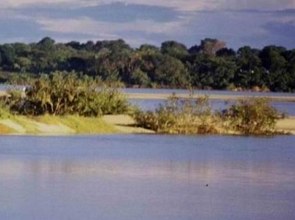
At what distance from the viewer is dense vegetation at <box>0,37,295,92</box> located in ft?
335

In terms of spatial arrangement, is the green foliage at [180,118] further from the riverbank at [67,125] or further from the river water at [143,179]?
the river water at [143,179]

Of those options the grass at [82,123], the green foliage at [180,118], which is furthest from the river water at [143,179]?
the green foliage at [180,118]

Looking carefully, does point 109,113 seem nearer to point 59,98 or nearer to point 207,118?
point 59,98

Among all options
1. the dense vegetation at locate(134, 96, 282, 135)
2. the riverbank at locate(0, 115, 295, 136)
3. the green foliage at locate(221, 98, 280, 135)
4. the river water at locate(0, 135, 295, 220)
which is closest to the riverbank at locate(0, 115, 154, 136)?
the riverbank at locate(0, 115, 295, 136)

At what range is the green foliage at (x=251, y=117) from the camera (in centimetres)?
4150

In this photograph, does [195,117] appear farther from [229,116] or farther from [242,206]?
[242,206]

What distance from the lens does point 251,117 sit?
41.7 m

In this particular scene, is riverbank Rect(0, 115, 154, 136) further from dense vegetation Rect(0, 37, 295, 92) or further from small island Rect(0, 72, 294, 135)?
dense vegetation Rect(0, 37, 295, 92)

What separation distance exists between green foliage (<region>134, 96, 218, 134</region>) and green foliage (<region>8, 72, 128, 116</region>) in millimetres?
1784

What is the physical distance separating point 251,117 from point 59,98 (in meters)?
7.68

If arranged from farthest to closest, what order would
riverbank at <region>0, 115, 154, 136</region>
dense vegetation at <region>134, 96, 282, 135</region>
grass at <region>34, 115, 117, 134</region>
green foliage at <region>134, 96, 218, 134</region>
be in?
dense vegetation at <region>134, 96, 282, 135</region> → green foliage at <region>134, 96, 218, 134</region> → grass at <region>34, 115, 117, 134</region> → riverbank at <region>0, 115, 154, 136</region>

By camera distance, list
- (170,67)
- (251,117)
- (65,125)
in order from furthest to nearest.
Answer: (170,67), (251,117), (65,125)

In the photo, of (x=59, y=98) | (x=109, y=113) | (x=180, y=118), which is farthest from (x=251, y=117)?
(x=59, y=98)

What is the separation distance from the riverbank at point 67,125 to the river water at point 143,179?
5.61ft
